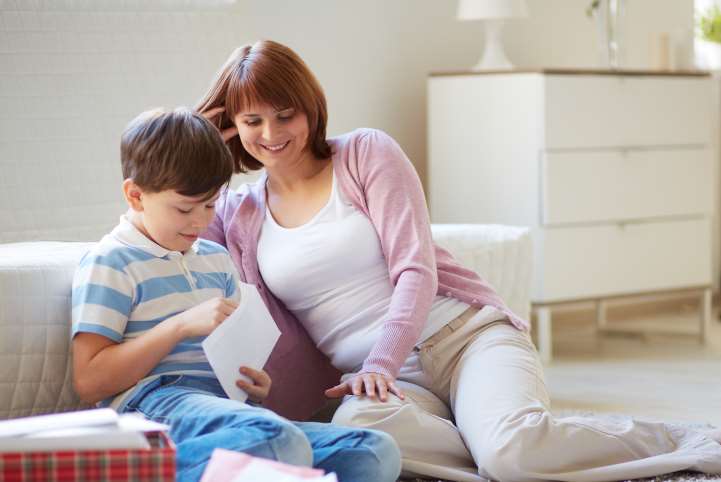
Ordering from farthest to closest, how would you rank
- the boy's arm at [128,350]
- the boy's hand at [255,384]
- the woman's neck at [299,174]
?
the woman's neck at [299,174], the boy's hand at [255,384], the boy's arm at [128,350]

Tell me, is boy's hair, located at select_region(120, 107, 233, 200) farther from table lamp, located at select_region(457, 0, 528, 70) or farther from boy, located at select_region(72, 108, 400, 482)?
table lamp, located at select_region(457, 0, 528, 70)

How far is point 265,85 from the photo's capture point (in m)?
1.94

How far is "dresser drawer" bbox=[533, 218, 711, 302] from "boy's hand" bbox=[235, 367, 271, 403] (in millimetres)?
1691

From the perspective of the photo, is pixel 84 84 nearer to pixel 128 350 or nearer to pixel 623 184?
pixel 128 350

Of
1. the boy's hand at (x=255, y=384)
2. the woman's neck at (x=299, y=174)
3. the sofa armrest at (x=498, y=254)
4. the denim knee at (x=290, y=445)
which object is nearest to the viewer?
the denim knee at (x=290, y=445)

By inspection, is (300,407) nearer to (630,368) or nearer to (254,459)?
(254,459)

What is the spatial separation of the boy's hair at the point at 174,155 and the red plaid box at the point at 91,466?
0.51m

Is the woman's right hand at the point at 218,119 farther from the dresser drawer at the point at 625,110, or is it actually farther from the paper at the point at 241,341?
the dresser drawer at the point at 625,110

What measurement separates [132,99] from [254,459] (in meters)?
1.17

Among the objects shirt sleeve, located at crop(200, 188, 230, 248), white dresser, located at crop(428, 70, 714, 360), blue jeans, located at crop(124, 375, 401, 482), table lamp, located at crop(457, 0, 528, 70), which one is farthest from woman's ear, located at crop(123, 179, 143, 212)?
table lamp, located at crop(457, 0, 528, 70)

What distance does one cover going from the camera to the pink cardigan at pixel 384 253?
6.34ft

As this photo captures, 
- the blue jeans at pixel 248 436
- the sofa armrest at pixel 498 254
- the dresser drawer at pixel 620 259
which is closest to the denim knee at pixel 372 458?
the blue jeans at pixel 248 436

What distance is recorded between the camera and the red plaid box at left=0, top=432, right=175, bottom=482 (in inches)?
49.1

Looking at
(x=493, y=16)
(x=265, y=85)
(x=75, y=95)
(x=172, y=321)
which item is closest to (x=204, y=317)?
(x=172, y=321)
